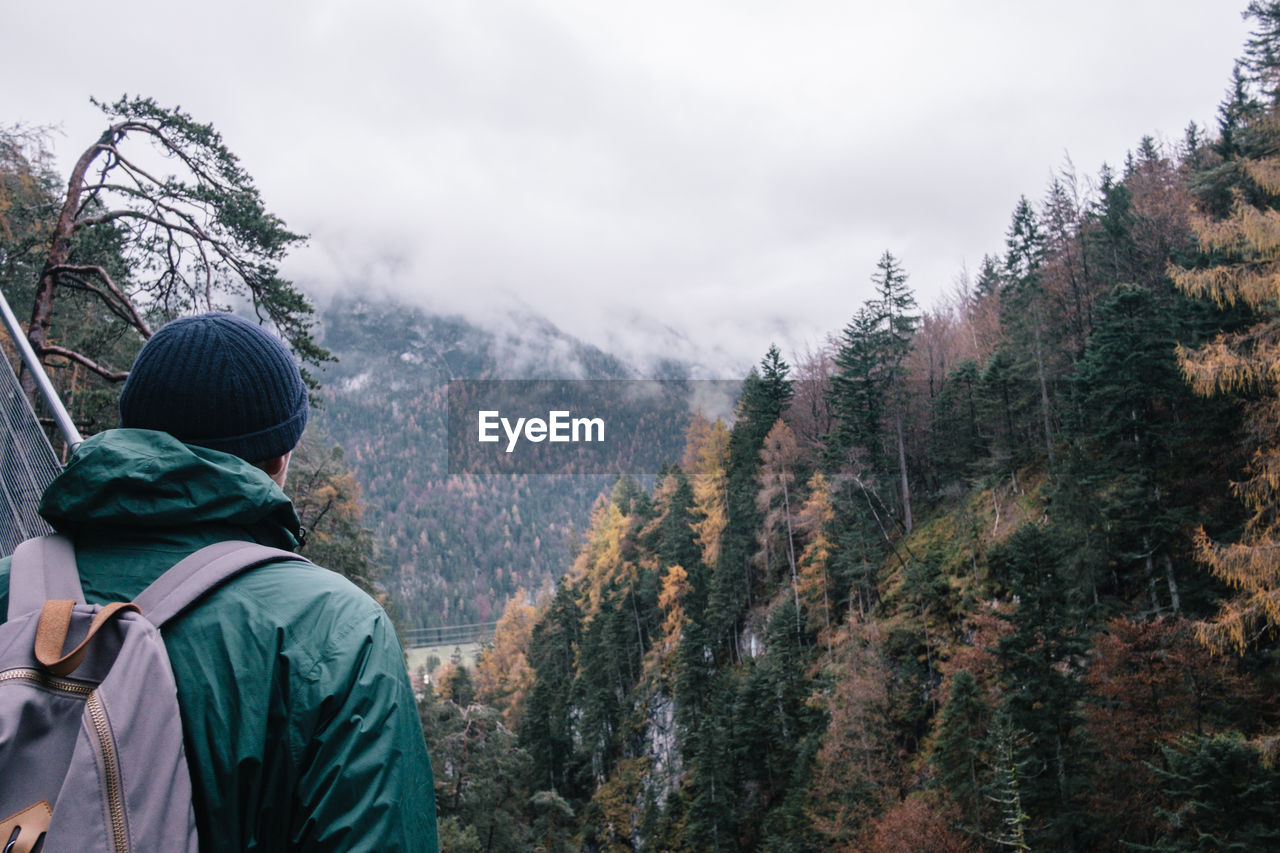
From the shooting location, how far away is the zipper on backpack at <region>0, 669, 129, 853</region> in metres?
1.04

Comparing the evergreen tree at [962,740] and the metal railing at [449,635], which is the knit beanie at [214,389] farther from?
the metal railing at [449,635]

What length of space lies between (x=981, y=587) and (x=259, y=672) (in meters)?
30.0

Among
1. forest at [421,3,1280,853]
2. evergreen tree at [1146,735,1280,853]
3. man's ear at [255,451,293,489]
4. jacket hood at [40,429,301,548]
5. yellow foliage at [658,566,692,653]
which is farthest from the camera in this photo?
yellow foliage at [658,566,692,653]

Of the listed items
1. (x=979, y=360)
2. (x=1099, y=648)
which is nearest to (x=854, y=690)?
(x=1099, y=648)

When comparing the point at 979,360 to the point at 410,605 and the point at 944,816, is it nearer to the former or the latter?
the point at 944,816

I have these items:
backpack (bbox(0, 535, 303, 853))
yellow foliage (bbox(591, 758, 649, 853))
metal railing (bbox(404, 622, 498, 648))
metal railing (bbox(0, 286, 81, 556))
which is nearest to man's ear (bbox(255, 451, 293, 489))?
backpack (bbox(0, 535, 303, 853))

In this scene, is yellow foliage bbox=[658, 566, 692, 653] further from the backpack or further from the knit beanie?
the backpack

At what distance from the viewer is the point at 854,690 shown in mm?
26562

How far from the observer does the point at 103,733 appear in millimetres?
1060

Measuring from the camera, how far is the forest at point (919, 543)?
10.8 meters

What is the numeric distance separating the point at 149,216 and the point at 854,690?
78.7 ft

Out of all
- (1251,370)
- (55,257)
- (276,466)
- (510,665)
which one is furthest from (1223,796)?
(510,665)

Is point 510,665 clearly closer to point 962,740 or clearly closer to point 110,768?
point 962,740

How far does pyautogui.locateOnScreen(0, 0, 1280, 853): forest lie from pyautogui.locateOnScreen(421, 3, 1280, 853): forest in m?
0.12
